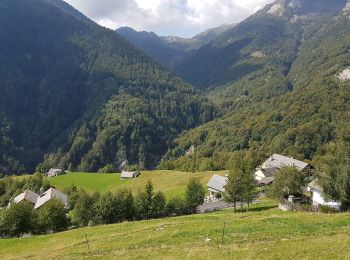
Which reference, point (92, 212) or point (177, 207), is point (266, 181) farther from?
point (92, 212)

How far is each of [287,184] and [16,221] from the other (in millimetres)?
47936

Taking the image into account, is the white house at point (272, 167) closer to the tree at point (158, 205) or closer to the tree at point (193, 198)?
the tree at point (193, 198)

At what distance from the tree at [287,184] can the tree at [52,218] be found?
3821cm

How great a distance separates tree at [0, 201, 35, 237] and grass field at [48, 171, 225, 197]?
50320 millimetres

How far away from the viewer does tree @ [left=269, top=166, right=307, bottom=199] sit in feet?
227

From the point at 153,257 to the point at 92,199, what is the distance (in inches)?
2190

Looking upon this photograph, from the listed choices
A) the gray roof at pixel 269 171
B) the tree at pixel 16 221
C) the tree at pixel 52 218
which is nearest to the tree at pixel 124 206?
the tree at pixel 52 218

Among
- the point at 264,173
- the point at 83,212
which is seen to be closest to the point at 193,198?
the point at 83,212

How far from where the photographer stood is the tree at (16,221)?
7288 cm

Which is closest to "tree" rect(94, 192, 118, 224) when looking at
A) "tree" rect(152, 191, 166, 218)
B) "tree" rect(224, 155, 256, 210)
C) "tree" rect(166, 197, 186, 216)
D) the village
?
"tree" rect(152, 191, 166, 218)

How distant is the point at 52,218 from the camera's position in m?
74.5

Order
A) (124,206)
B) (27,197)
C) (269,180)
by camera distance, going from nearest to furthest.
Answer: (124,206) < (269,180) < (27,197)

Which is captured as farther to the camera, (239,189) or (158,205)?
(158,205)

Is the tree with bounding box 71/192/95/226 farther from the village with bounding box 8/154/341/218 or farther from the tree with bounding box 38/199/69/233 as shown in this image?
the village with bounding box 8/154/341/218
